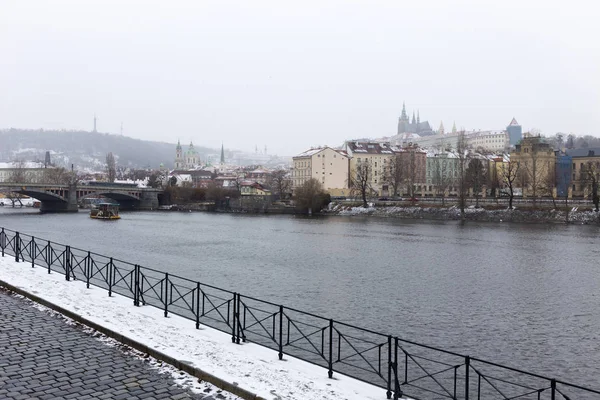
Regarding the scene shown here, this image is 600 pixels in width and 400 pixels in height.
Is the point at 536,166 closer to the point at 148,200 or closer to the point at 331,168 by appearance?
the point at 331,168

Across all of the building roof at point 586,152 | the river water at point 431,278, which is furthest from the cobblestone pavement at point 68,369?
the building roof at point 586,152

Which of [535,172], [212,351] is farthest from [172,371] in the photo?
[535,172]

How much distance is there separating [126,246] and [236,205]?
203 feet

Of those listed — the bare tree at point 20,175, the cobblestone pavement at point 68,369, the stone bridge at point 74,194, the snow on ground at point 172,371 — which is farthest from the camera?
the bare tree at point 20,175

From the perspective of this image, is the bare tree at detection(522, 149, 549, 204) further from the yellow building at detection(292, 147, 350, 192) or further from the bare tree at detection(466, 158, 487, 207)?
the yellow building at detection(292, 147, 350, 192)

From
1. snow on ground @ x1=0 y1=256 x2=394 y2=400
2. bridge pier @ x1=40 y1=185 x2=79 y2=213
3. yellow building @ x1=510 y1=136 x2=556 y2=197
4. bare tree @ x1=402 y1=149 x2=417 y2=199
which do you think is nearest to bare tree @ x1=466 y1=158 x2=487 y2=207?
yellow building @ x1=510 y1=136 x2=556 y2=197

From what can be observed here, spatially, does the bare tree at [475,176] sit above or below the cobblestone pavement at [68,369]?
above

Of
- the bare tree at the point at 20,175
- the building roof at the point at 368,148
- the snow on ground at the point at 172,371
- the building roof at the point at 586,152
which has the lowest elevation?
the snow on ground at the point at 172,371

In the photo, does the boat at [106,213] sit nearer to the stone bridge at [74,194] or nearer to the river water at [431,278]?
the stone bridge at [74,194]

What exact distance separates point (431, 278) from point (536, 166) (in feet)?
235

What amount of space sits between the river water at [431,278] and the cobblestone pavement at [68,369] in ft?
30.9

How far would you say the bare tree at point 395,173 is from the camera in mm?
95938

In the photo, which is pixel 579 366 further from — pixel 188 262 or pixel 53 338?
pixel 188 262

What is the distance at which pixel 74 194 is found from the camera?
9650cm
